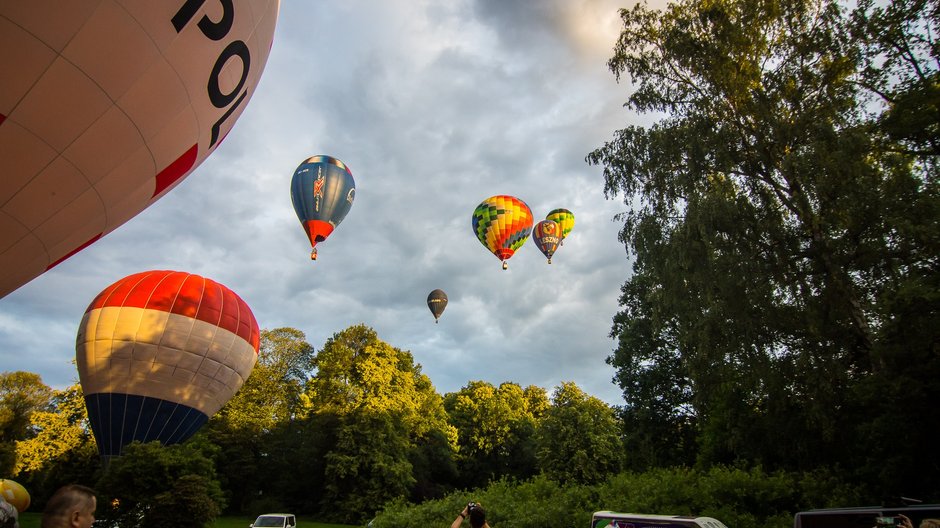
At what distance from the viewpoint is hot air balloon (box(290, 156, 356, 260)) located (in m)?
24.4

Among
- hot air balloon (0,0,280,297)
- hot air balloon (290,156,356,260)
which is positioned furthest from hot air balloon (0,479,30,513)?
hot air balloon (0,0,280,297)

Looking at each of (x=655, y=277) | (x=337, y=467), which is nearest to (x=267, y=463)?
(x=337, y=467)

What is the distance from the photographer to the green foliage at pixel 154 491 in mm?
17609

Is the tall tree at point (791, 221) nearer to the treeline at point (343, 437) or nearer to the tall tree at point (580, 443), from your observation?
the tall tree at point (580, 443)

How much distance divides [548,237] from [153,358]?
75.1 feet

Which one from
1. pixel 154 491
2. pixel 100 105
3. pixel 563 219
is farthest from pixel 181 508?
pixel 563 219

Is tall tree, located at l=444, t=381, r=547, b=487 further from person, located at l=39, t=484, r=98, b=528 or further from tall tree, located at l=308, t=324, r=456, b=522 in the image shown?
person, located at l=39, t=484, r=98, b=528

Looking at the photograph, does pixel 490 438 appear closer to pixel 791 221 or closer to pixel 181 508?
pixel 181 508

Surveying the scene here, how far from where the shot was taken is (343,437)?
31.0 metres

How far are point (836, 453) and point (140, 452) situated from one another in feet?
72.8

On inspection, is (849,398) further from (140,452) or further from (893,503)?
(140,452)

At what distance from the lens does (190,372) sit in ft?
74.7

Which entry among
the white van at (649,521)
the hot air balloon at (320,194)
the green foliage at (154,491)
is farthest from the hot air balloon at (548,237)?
the white van at (649,521)

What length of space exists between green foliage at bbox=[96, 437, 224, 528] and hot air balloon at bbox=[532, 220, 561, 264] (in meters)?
22.8
